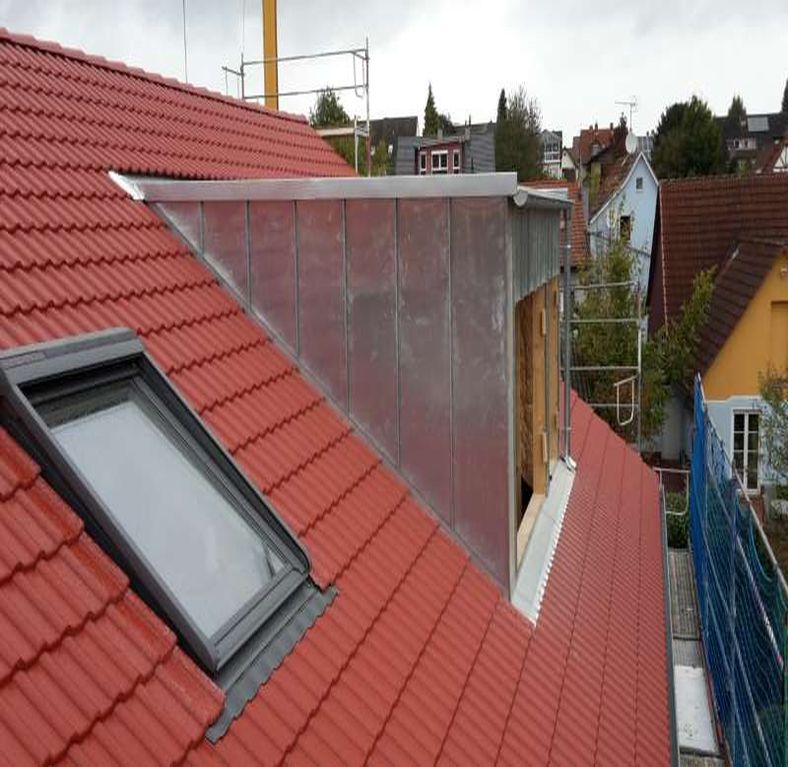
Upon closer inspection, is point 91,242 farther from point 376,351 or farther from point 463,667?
point 463,667

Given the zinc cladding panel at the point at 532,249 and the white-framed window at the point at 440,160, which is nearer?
the zinc cladding panel at the point at 532,249

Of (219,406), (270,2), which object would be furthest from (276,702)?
(270,2)

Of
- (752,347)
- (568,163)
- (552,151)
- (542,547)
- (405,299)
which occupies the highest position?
(552,151)

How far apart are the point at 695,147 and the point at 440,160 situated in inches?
625

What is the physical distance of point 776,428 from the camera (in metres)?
17.8

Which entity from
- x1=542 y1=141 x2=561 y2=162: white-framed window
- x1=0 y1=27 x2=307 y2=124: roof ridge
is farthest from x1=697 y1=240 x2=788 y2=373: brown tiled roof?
x1=542 y1=141 x2=561 y2=162: white-framed window

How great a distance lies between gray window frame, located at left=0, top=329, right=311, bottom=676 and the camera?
2781mm

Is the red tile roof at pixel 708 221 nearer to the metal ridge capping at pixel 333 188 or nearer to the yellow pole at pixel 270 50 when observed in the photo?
the yellow pole at pixel 270 50

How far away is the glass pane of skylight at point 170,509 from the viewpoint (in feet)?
9.73

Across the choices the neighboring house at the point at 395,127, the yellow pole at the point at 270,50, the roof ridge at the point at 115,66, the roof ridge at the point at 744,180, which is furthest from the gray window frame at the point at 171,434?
the neighboring house at the point at 395,127

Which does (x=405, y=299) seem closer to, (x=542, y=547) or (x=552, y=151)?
(x=542, y=547)

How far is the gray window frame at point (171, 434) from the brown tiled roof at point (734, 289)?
725 inches

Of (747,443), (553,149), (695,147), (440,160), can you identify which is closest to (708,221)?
(747,443)

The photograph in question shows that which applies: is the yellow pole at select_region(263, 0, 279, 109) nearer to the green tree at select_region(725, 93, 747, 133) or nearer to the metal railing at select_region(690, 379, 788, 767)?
the metal railing at select_region(690, 379, 788, 767)
